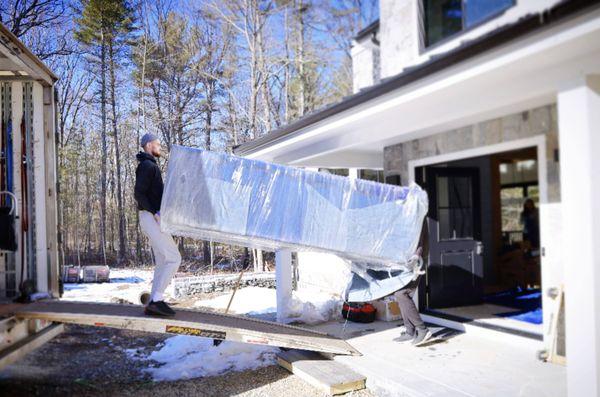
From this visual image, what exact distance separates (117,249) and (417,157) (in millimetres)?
12537

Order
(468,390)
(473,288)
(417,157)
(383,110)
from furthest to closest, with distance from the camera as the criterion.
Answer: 1. (473,288)
2. (417,157)
3. (383,110)
4. (468,390)

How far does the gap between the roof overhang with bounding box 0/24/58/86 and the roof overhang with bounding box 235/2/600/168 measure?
8.68 feet

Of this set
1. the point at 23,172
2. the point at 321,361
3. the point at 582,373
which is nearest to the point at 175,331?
the point at 321,361

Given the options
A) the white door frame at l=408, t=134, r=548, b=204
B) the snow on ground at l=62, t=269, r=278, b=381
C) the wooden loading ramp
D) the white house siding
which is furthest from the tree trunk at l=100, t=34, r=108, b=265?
the white door frame at l=408, t=134, r=548, b=204

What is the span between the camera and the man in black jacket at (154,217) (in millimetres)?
4164

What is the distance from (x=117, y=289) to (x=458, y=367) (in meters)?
8.88

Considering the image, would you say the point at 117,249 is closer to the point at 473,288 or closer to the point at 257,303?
the point at 257,303

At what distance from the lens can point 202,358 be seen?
5129mm

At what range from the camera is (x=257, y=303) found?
8.46 metres

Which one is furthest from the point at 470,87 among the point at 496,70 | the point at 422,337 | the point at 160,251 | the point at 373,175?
the point at 373,175

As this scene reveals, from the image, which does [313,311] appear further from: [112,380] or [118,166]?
[118,166]

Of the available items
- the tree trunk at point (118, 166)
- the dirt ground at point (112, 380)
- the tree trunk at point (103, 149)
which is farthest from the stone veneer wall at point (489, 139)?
the tree trunk at point (103, 149)

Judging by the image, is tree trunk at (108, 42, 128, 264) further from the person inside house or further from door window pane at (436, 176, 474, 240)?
the person inside house

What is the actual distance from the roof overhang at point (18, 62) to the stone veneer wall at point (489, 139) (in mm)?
4421
